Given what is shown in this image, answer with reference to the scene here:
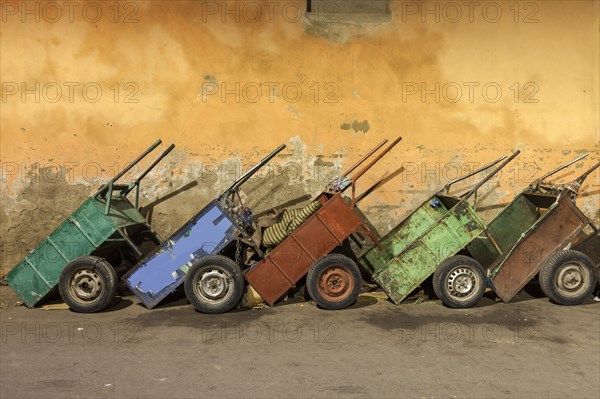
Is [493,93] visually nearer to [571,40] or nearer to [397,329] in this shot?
[571,40]

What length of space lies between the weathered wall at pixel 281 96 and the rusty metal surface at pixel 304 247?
74.6 inches

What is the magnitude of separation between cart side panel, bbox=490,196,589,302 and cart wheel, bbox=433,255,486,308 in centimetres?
22

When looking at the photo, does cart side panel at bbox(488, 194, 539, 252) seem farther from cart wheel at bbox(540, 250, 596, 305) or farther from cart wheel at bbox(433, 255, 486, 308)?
cart wheel at bbox(433, 255, 486, 308)

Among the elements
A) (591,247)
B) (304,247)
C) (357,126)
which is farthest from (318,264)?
(591,247)

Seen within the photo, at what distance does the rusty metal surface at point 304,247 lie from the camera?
27.7 ft

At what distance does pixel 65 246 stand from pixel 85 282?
542 mm

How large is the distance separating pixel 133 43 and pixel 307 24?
106 inches

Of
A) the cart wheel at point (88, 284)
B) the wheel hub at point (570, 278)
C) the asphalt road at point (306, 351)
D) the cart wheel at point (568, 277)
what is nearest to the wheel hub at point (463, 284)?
the asphalt road at point (306, 351)

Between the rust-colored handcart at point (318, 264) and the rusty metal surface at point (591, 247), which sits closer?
the rust-colored handcart at point (318, 264)

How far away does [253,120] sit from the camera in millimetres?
10188

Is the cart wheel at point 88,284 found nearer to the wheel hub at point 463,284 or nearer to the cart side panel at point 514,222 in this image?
the wheel hub at point 463,284

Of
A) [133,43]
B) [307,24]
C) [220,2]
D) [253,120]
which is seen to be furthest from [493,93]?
[133,43]

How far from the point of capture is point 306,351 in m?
7.03

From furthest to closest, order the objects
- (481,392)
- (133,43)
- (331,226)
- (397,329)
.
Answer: (133,43), (331,226), (397,329), (481,392)
